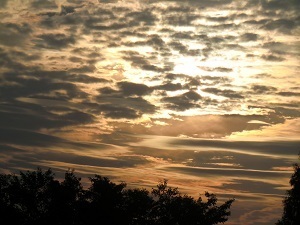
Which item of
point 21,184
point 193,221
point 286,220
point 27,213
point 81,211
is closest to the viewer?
point 286,220

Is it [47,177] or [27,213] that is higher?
[47,177]

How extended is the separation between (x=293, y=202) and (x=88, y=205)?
93.2 ft

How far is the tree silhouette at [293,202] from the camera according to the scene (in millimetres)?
53178

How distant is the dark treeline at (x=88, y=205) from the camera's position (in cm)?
6197

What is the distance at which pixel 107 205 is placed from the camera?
2457 inches

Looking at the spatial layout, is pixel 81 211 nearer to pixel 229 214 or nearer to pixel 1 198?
pixel 1 198

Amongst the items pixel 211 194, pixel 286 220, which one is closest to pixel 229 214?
pixel 211 194

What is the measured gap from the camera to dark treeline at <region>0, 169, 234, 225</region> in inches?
2440

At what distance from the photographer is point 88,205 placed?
6206 cm

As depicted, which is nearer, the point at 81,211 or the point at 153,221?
the point at 81,211

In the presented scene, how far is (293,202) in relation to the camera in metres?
53.7

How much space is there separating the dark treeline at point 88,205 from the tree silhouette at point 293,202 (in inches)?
891

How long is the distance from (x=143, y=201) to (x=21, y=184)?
20.6 metres

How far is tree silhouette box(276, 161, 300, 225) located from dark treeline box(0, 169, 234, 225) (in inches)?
891
